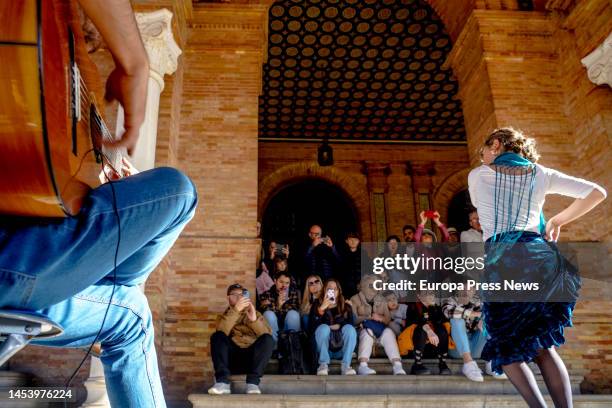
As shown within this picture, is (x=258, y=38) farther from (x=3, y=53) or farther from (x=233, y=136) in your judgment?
(x=3, y=53)

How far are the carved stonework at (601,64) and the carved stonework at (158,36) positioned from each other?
547cm

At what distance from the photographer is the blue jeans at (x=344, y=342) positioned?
5.11 m

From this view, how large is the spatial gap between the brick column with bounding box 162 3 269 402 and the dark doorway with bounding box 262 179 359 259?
5609 mm

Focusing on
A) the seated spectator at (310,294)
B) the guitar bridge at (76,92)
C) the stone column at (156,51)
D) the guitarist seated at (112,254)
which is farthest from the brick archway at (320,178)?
the guitar bridge at (76,92)

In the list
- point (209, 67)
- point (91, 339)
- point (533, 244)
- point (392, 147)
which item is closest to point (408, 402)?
point (533, 244)

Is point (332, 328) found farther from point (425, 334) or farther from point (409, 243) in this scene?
point (409, 243)

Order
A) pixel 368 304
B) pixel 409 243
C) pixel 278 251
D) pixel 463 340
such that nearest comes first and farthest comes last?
pixel 463 340 < pixel 368 304 < pixel 409 243 < pixel 278 251

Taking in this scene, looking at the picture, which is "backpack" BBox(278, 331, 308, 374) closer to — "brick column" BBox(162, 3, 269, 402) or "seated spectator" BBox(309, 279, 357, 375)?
"seated spectator" BBox(309, 279, 357, 375)

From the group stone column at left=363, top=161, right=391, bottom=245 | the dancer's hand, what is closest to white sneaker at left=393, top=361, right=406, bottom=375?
the dancer's hand

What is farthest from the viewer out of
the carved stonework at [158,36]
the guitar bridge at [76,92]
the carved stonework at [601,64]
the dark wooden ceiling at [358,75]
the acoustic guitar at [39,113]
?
the dark wooden ceiling at [358,75]

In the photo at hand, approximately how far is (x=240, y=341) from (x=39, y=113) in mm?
4390

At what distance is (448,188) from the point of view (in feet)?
43.6

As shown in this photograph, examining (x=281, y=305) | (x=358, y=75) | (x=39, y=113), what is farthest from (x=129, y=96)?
(x=358, y=75)

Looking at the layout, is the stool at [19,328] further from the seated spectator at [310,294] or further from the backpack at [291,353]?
the seated spectator at [310,294]
